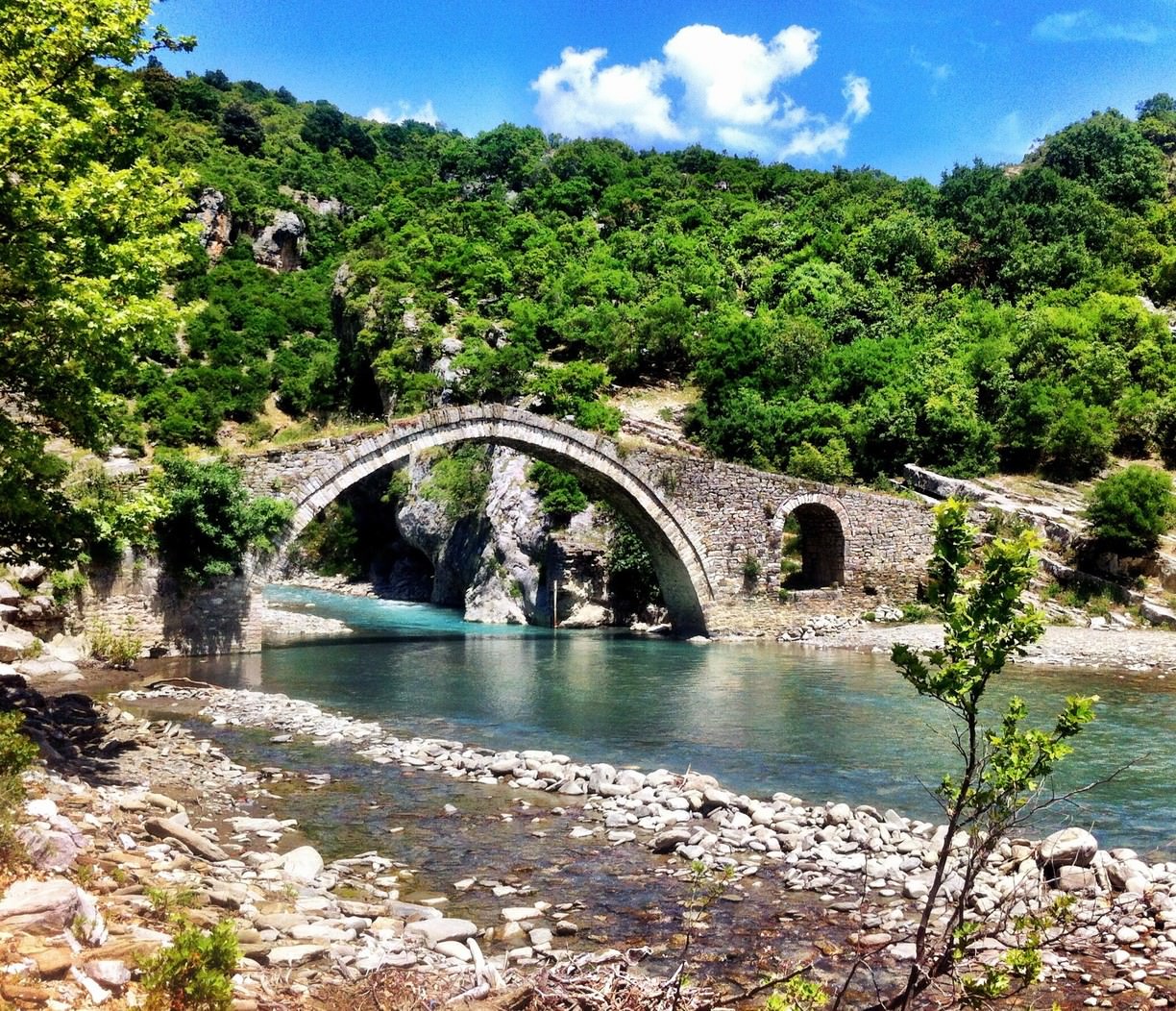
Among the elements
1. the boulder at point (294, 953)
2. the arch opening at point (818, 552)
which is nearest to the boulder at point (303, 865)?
the boulder at point (294, 953)

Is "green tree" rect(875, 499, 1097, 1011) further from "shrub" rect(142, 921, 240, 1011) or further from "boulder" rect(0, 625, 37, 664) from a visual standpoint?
"boulder" rect(0, 625, 37, 664)

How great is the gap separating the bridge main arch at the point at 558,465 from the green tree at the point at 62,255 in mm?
9430

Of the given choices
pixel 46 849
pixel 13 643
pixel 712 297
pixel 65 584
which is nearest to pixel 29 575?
pixel 65 584

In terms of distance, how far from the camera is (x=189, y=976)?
10.6 ft

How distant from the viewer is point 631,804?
7.50 m

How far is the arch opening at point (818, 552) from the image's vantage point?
22.2 m

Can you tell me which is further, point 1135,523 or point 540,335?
point 540,335

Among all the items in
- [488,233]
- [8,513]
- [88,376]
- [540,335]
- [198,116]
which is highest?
[198,116]

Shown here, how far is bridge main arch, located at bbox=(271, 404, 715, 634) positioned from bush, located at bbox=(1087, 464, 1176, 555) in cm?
910

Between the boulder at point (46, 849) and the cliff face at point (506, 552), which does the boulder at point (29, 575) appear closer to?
the boulder at point (46, 849)

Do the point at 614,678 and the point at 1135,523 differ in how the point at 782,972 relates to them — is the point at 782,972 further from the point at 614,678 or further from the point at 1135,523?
the point at 1135,523

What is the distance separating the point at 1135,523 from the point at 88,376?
21.0 m

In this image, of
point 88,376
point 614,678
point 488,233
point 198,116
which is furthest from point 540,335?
point 198,116

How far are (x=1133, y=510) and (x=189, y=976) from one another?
71.8ft
